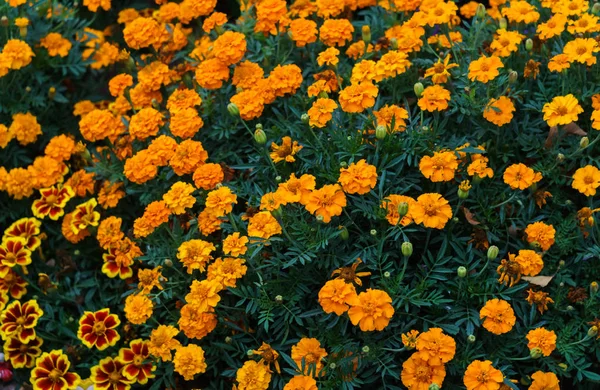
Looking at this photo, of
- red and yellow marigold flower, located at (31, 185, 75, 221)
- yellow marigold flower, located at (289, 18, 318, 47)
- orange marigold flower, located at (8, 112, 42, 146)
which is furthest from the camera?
Result: orange marigold flower, located at (8, 112, 42, 146)

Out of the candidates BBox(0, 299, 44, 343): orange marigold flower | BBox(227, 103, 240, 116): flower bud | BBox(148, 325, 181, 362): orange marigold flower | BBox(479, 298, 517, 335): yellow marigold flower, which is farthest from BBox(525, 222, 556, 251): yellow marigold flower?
BBox(0, 299, 44, 343): orange marigold flower

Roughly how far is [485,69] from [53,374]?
197 centimetres

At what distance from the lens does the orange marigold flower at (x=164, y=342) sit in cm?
249

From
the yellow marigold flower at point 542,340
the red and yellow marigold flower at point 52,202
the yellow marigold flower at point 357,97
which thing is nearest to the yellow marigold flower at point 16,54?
the red and yellow marigold flower at point 52,202

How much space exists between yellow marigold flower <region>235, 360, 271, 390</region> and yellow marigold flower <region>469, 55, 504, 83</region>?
1.24 metres

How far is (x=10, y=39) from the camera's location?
10.9ft

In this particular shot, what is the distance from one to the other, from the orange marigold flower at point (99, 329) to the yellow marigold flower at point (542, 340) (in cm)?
154

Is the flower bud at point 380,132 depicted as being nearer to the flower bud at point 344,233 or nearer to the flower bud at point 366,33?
the flower bud at point 344,233

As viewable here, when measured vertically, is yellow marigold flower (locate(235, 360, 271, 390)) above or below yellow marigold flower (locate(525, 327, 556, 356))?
below

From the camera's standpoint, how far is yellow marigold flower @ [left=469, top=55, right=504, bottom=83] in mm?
2530

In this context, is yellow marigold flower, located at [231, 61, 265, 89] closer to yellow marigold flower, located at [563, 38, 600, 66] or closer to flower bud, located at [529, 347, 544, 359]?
yellow marigold flower, located at [563, 38, 600, 66]

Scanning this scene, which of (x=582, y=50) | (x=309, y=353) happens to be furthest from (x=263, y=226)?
(x=582, y=50)

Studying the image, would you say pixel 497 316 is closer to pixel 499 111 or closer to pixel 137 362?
pixel 499 111

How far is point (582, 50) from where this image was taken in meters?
2.59
